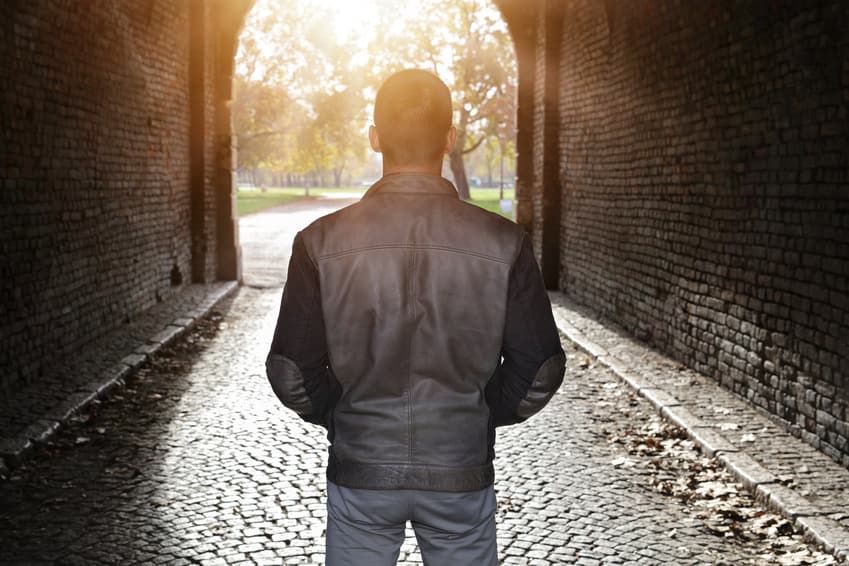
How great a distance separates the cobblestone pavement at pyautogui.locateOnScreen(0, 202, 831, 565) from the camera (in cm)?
449

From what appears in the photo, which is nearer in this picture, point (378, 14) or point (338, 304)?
point (338, 304)

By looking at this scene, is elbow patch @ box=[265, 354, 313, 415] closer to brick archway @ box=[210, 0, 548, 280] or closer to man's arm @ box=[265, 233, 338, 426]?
man's arm @ box=[265, 233, 338, 426]

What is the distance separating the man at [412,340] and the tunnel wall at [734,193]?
4.20 metres

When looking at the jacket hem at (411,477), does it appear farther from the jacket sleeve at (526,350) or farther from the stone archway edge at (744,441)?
the stone archway edge at (744,441)

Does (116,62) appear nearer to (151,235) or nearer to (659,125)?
(151,235)

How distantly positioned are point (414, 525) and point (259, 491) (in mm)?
3198

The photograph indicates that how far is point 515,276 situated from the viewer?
2.24m

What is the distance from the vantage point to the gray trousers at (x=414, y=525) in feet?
7.34

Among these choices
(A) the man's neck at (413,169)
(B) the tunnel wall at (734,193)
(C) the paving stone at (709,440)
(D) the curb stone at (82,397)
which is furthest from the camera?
(B) the tunnel wall at (734,193)

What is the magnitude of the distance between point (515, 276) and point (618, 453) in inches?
168

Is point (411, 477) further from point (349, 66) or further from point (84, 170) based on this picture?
point (349, 66)

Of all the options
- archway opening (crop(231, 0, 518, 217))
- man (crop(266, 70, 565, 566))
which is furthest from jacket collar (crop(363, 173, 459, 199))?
archway opening (crop(231, 0, 518, 217))

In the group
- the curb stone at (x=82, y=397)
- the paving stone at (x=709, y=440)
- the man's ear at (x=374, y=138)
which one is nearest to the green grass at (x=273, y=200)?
the curb stone at (x=82, y=397)

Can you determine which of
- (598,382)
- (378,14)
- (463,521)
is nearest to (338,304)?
(463,521)
